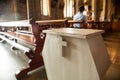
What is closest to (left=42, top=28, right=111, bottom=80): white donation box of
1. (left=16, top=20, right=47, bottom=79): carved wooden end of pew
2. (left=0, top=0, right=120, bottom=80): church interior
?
(left=0, top=0, right=120, bottom=80): church interior

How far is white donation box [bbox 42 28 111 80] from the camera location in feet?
2.91

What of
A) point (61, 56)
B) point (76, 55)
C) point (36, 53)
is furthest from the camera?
point (36, 53)

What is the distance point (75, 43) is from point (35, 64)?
3.99 ft

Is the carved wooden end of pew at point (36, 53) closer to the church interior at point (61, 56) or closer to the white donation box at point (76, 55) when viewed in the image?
the church interior at point (61, 56)

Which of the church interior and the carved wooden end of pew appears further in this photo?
the carved wooden end of pew

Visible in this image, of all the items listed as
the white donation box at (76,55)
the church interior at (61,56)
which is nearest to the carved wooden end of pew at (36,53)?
the church interior at (61,56)

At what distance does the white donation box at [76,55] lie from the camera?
34.9 inches

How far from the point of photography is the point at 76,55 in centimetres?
97

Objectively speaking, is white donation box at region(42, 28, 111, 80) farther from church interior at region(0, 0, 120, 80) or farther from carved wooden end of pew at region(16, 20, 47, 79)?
carved wooden end of pew at region(16, 20, 47, 79)

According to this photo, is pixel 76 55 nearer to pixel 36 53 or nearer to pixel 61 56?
pixel 61 56

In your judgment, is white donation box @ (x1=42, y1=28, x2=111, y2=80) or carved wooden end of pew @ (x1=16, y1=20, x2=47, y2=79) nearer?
white donation box @ (x1=42, y1=28, x2=111, y2=80)

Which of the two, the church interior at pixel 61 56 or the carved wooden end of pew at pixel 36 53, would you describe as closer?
the church interior at pixel 61 56

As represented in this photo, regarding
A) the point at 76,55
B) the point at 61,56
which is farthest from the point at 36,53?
the point at 76,55

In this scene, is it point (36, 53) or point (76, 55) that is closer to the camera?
point (76, 55)
